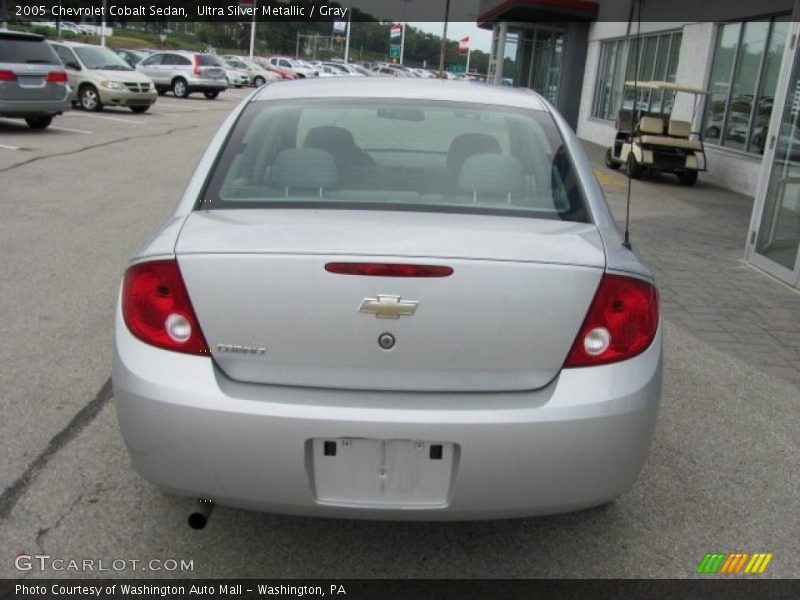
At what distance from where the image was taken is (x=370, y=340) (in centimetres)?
238

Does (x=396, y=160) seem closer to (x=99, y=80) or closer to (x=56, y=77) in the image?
(x=56, y=77)

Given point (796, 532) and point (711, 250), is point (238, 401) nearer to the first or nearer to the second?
point (796, 532)

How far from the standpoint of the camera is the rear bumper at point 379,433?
2338mm

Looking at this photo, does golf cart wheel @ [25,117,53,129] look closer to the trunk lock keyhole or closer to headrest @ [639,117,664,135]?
headrest @ [639,117,664,135]

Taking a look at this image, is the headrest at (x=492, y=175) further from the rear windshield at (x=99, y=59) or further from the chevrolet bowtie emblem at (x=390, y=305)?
the rear windshield at (x=99, y=59)

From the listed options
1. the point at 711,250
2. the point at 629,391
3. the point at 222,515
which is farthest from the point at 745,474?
the point at 711,250

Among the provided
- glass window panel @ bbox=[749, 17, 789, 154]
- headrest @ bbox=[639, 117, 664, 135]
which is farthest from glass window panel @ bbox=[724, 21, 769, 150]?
headrest @ bbox=[639, 117, 664, 135]

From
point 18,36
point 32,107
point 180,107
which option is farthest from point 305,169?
point 180,107

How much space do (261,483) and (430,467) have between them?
0.50 m

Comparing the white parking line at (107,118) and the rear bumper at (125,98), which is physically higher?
the rear bumper at (125,98)

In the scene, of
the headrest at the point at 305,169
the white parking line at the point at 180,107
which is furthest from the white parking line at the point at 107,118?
the headrest at the point at 305,169

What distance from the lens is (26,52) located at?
15109 millimetres

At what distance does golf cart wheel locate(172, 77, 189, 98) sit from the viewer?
30.7 m

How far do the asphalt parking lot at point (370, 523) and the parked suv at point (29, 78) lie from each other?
10.6 meters
